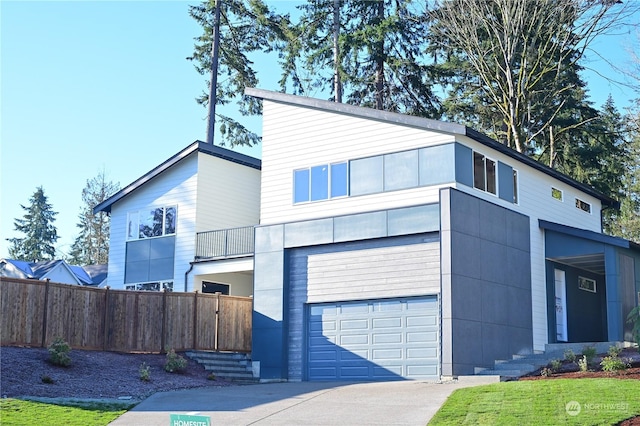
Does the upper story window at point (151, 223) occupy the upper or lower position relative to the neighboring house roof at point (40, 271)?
upper

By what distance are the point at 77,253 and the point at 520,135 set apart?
41444 mm

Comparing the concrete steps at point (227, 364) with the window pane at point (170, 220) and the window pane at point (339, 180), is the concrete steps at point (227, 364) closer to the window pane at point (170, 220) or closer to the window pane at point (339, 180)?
the window pane at point (339, 180)

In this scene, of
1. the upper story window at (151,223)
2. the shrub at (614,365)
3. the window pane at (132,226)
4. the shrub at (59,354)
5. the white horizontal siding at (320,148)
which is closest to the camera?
the shrub at (614,365)

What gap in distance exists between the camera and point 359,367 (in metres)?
21.7

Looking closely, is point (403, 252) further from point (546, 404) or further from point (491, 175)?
point (546, 404)

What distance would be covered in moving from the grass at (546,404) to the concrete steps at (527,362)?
10.9 ft

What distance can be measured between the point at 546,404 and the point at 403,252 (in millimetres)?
7954

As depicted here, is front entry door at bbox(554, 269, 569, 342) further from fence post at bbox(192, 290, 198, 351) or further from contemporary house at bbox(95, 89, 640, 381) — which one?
fence post at bbox(192, 290, 198, 351)

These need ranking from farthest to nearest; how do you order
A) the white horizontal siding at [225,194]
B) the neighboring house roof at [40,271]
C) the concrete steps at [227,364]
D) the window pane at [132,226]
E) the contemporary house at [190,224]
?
the neighboring house roof at [40,271], the window pane at [132,226], the white horizontal siding at [225,194], the contemporary house at [190,224], the concrete steps at [227,364]

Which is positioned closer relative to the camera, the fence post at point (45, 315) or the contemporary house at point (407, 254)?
the fence post at point (45, 315)

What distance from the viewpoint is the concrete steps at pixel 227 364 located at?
22.9m

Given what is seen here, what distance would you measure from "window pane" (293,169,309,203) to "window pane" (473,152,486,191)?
497cm

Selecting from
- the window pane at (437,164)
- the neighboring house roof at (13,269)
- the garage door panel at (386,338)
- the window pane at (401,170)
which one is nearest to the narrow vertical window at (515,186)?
the window pane at (437,164)

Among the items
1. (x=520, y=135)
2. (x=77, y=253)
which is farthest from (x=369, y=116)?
(x=77, y=253)
